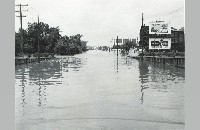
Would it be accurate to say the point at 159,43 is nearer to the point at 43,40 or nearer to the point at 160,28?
the point at 160,28

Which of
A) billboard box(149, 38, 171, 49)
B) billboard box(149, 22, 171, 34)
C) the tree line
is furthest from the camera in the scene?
the tree line

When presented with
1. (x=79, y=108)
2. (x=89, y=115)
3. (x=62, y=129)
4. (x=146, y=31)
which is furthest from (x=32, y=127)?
(x=146, y=31)

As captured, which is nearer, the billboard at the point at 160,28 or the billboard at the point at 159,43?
the billboard at the point at 159,43

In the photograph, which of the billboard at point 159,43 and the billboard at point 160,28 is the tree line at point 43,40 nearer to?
the billboard at point 160,28

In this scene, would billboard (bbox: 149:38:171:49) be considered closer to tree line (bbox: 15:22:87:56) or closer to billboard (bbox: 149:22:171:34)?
billboard (bbox: 149:22:171:34)

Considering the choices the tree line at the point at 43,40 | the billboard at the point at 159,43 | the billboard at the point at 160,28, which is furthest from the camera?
the tree line at the point at 43,40

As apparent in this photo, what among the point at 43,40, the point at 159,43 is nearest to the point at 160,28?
the point at 159,43

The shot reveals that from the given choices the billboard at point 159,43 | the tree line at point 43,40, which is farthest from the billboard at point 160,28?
the tree line at point 43,40

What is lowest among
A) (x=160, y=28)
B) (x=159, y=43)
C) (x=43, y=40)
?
(x=159, y=43)

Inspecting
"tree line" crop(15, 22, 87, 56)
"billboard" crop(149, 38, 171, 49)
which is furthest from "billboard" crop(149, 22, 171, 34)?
"tree line" crop(15, 22, 87, 56)

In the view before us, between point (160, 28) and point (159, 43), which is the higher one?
point (160, 28)

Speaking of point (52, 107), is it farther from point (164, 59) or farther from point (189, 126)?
point (164, 59)

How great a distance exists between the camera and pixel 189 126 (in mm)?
8078

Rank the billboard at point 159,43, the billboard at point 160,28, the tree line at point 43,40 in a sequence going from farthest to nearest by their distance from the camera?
Answer: the tree line at point 43,40 → the billboard at point 160,28 → the billboard at point 159,43
